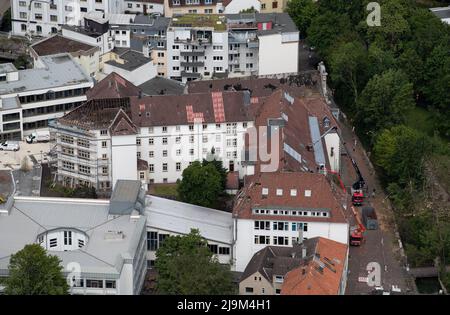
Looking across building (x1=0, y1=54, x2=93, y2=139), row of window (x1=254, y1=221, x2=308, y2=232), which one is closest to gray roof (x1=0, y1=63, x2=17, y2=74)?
building (x1=0, y1=54, x2=93, y2=139)

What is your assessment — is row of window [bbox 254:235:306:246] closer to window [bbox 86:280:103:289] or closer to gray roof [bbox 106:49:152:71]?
window [bbox 86:280:103:289]

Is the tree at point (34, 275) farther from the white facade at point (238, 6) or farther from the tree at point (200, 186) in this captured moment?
the white facade at point (238, 6)

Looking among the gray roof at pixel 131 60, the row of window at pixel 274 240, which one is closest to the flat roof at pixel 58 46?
the gray roof at pixel 131 60


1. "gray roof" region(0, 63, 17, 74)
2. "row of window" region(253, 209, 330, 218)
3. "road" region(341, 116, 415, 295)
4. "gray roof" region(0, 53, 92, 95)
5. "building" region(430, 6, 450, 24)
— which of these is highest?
"building" region(430, 6, 450, 24)

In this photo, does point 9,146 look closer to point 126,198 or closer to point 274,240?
point 126,198
